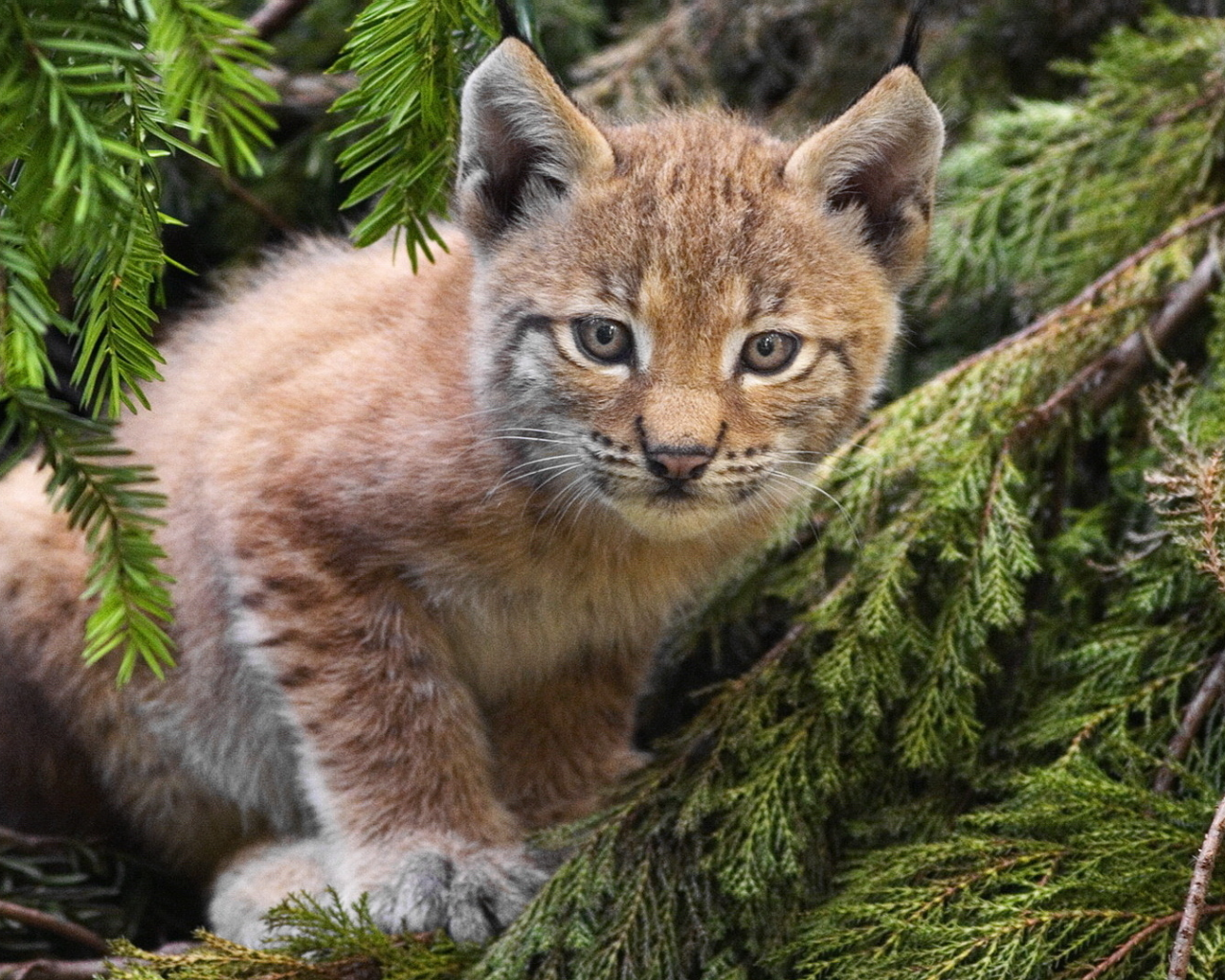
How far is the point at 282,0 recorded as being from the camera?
4.11 m

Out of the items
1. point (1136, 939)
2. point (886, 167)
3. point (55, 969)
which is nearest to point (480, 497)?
point (886, 167)

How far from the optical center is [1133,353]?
3428 mm

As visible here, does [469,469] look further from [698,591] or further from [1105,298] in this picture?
[1105,298]

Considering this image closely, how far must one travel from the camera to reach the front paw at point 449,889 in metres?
3.08

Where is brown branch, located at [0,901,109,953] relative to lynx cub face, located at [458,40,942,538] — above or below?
below

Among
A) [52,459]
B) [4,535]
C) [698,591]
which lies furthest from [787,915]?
[4,535]

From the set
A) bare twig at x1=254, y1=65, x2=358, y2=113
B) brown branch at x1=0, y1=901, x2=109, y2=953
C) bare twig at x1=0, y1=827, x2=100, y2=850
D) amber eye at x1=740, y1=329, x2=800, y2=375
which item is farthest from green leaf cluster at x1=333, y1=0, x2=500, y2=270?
bare twig at x1=254, y1=65, x2=358, y2=113

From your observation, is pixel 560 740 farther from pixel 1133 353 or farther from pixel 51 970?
pixel 1133 353

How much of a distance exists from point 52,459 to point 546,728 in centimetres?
187

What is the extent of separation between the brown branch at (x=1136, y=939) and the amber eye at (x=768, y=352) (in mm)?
1295

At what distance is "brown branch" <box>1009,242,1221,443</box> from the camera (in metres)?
3.39

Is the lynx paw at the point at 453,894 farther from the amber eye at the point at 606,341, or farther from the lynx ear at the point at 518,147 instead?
the lynx ear at the point at 518,147

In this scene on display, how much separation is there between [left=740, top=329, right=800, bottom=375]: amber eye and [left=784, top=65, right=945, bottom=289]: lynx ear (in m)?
0.41

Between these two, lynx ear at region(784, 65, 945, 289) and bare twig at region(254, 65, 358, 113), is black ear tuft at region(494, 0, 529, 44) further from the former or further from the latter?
bare twig at region(254, 65, 358, 113)
